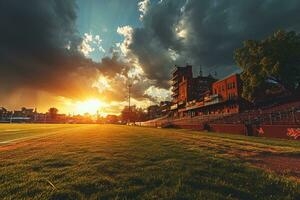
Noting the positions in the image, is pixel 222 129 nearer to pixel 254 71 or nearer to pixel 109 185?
pixel 254 71

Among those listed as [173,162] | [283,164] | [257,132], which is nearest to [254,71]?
[257,132]

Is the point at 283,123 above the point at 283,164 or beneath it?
above

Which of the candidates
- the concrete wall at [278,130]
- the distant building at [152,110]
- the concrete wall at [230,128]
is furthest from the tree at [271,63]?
the distant building at [152,110]

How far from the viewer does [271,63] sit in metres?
33.6

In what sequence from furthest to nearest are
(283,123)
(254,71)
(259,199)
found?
(254,71), (283,123), (259,199)

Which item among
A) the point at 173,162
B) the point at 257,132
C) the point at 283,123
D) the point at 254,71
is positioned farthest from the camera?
the point at 254,71

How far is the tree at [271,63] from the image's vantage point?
3356 centimetres

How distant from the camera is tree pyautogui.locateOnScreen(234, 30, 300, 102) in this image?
33.6 m

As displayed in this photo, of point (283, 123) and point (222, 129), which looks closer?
point (283, 123)

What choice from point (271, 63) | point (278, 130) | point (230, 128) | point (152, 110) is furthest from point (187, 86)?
point (152, 110)

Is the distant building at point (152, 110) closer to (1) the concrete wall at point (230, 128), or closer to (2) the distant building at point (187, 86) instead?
(2) the distant building at point (187, 86)

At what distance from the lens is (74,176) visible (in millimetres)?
5574

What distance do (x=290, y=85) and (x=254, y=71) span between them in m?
8.18

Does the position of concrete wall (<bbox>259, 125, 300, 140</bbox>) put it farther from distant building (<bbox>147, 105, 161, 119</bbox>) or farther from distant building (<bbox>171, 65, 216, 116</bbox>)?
distant building (<bbox>147, 105, 161, 119</bbox>)
